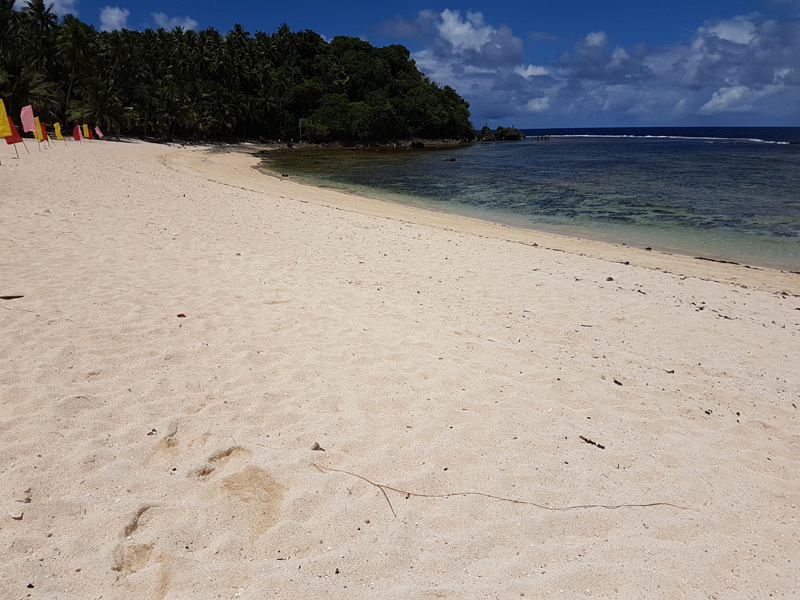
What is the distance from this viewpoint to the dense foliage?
41684mm

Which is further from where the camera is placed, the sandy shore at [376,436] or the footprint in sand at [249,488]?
the footprint in sand at [249,488]

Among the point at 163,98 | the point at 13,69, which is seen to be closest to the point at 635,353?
the point at 13,69

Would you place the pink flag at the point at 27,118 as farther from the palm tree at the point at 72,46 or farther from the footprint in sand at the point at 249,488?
the palm tree at the point at 72,46

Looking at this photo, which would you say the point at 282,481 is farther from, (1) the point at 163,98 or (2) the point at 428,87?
(2) the point at 428,87

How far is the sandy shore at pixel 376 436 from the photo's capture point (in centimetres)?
219

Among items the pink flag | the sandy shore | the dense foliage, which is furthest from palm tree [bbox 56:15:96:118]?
the sandy shore

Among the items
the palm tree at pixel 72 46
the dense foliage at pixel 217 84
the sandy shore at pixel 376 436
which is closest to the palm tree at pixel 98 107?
the dense foliage at pixel 217 84

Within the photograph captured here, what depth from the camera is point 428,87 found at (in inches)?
3046

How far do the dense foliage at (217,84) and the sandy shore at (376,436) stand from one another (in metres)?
43.6

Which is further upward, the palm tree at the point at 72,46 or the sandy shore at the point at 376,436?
the palm tree at the point at 72,46

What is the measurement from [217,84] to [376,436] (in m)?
65.2

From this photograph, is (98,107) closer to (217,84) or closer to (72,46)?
(72,46)

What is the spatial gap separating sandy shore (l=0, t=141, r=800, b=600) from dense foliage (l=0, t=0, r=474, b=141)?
43619mm

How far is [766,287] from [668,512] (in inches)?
320
